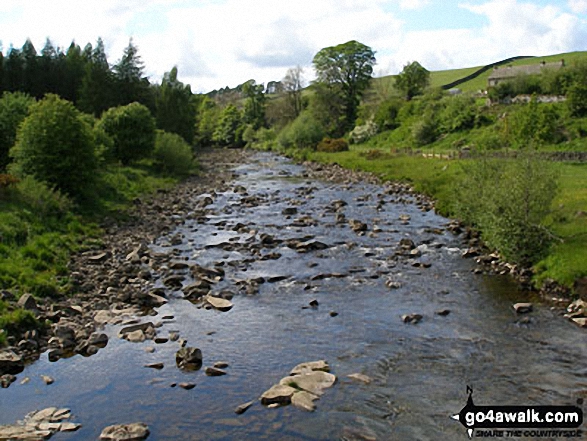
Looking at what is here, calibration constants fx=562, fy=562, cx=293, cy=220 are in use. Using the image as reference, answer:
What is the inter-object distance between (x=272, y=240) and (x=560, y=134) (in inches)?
1883

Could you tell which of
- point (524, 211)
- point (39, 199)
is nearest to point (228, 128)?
point (39, 199)

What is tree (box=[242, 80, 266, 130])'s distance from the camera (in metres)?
152

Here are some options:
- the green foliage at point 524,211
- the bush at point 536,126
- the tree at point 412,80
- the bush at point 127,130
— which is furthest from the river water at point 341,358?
the tree at point 412,80

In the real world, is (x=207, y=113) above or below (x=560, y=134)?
above

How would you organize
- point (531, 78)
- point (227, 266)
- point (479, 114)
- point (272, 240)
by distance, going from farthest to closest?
point (531, 78), point (479, 114), point (272, 240), point (227, 266)

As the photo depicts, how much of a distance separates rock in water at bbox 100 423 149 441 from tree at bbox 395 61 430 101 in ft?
382

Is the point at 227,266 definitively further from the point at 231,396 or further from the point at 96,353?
the point at 231,396

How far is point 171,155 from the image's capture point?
66.9 metres

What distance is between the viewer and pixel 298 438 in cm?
1279

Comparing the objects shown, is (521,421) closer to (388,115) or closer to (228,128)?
(388,115)

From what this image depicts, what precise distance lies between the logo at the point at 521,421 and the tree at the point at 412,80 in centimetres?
11384

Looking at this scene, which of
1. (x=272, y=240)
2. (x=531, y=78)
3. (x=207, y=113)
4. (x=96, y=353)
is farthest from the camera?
(x=207, y=113)

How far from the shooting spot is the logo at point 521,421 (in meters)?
13.0

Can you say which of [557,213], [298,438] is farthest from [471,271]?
[298,438]
